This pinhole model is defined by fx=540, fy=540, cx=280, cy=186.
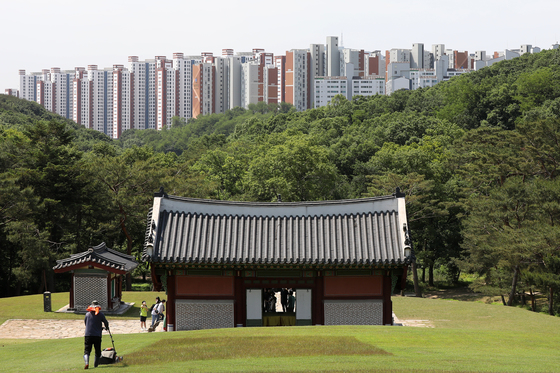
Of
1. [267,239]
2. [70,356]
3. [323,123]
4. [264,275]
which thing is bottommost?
[70,356]

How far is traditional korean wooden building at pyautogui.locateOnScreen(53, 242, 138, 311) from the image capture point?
2405 cm

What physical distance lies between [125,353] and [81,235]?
31.2 metres

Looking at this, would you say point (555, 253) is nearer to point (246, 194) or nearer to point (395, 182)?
point (395, 182)

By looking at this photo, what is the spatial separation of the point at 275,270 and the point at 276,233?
1.26 m

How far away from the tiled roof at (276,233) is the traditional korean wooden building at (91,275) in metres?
7.49

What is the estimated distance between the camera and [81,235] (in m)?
41.4

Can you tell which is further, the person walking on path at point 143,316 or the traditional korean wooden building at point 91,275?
the traditional korean wooden building at point 91,275

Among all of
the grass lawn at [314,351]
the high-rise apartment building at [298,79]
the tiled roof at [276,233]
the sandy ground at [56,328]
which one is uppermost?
the high-rise apartment building at [298,79]

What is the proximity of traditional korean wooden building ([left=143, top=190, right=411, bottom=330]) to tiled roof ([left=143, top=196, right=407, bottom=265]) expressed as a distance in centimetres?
3

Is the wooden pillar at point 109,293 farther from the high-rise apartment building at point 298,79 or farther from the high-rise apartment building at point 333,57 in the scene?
the high-rise apartment building at point 333,57

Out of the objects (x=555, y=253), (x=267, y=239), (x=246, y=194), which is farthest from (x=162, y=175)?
(x=555, y=253)

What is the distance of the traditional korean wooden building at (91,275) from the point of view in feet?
78.9

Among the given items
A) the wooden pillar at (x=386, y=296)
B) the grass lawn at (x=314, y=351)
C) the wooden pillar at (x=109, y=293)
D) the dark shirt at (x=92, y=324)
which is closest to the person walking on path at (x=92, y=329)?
the dark shirt at (x=92, y=324)

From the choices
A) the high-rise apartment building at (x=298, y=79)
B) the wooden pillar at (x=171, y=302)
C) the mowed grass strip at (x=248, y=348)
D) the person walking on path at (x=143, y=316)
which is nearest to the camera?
the mowed grass strip at (x=248, y=348)
